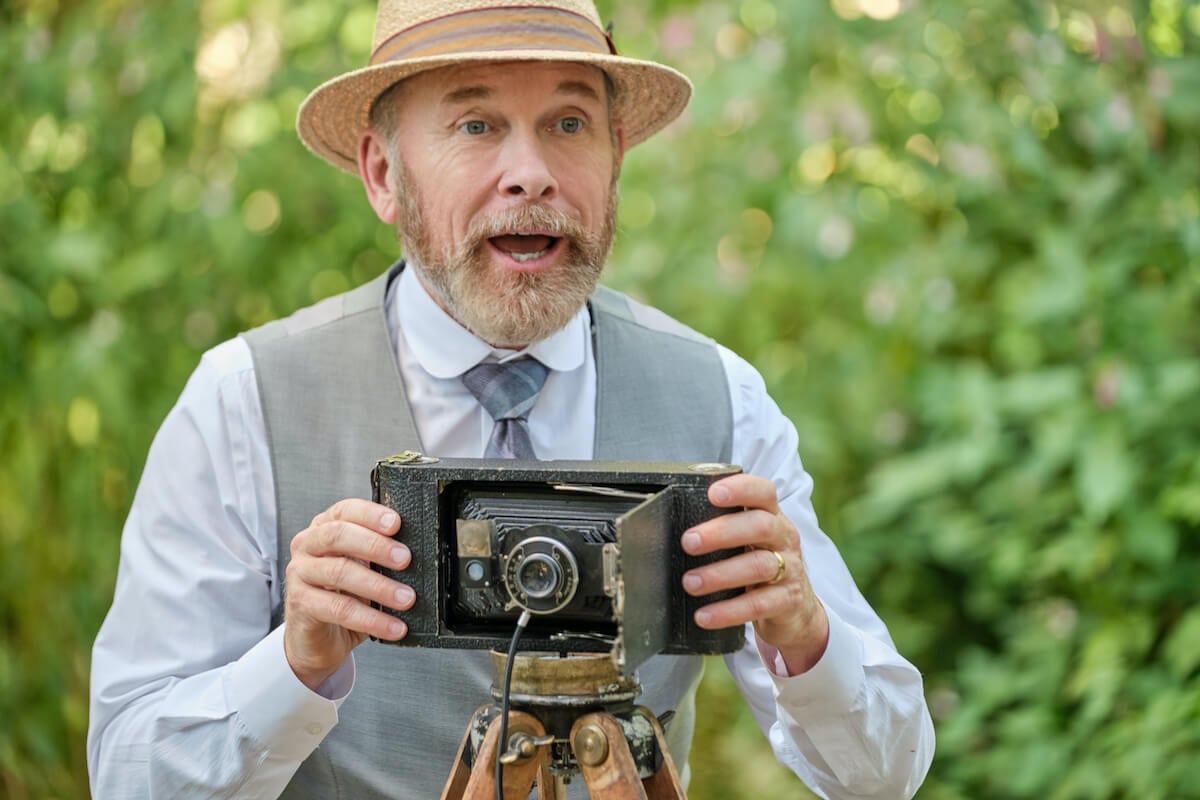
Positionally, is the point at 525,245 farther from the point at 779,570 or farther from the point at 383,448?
the point at 779,570

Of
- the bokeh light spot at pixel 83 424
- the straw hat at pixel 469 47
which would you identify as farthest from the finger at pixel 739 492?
the bokeh light spot at pixel 83 424

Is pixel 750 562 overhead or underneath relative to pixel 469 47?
underneath

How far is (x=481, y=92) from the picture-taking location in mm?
1804

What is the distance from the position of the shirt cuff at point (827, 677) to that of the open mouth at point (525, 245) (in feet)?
1.93

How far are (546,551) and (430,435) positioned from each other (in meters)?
0.65

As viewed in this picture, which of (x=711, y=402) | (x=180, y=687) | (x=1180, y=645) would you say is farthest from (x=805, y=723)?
(x=1180, y=645)

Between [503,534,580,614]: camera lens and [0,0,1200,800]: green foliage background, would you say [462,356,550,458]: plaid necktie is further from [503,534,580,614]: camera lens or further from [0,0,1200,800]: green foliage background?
[0,0,1200,800]: green foliage background

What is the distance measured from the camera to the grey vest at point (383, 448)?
185 centimetres

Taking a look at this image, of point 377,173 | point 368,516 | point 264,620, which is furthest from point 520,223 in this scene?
point 264,620

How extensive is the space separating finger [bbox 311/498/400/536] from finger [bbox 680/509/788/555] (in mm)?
296

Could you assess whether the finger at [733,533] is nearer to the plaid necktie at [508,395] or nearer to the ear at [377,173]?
the plaid necktie at [508,395]

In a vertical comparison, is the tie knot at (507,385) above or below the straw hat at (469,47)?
below

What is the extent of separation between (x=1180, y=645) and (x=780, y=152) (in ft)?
4.83

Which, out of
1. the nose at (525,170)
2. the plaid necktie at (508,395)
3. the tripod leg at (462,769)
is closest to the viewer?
the tripod leg at (462,769)
